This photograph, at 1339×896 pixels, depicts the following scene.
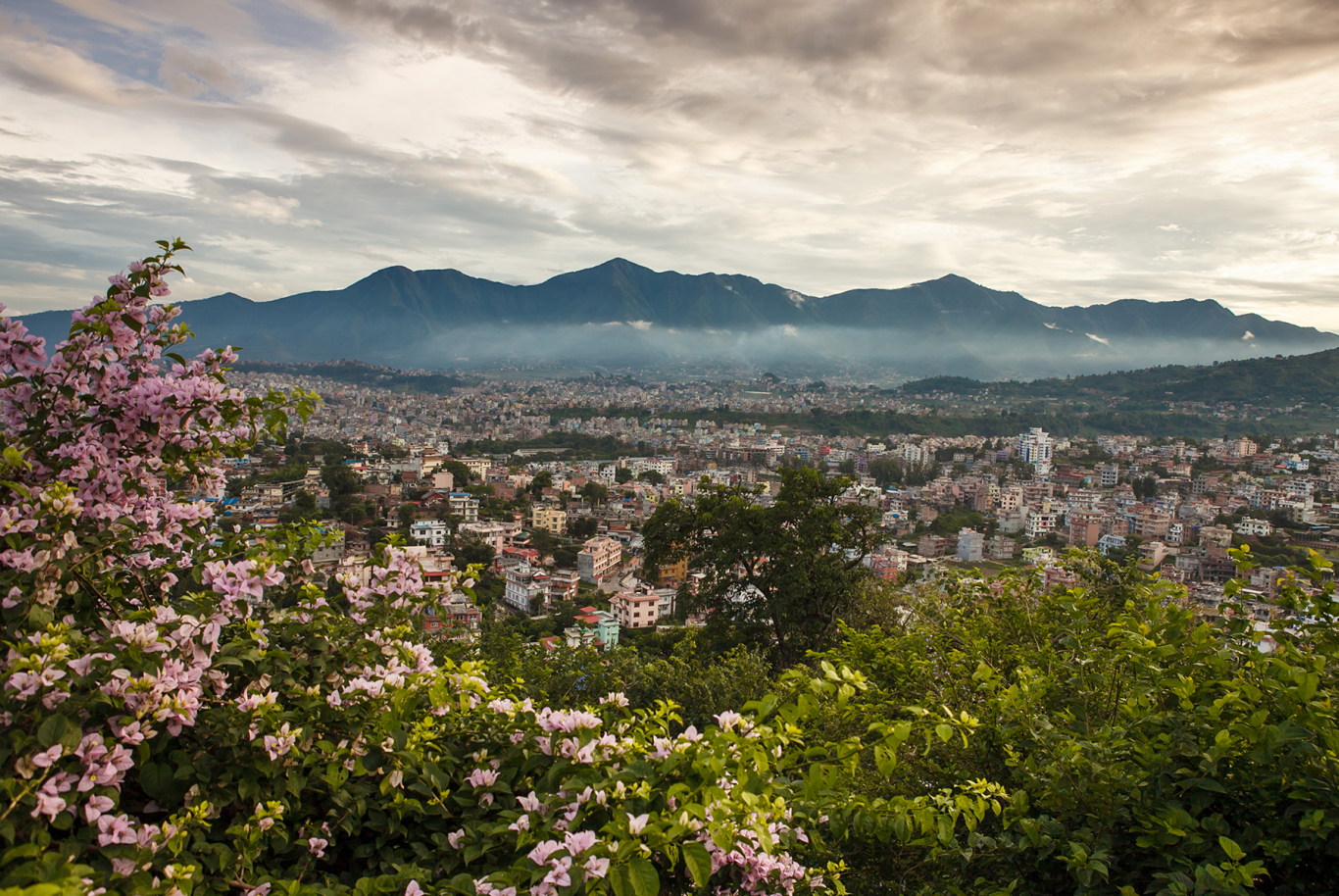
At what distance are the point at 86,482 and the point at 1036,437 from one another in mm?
62279

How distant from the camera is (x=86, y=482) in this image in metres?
1.66

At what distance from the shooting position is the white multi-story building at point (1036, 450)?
52.4m

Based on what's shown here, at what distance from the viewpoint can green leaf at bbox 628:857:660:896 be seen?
1.10 metres

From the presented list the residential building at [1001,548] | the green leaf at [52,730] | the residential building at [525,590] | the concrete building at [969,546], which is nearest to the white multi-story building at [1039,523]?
the residential building at [1001,548]

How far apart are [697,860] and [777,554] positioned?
22.7ft

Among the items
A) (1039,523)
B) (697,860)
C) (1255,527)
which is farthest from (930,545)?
(697,860)

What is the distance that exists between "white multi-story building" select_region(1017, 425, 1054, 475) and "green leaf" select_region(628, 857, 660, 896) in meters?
55.9

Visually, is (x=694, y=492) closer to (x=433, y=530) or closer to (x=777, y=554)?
(x=777, y=554)

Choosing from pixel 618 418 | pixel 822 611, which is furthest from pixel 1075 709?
pixel 618 418

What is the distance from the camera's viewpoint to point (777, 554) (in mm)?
7941

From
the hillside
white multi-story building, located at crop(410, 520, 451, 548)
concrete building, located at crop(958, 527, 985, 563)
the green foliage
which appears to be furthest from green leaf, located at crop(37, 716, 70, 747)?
the hillside

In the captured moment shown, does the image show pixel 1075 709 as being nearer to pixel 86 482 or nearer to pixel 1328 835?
pixel 1328 835

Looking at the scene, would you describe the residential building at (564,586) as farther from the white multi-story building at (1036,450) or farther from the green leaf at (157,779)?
the white multi-story building at (1036,450)

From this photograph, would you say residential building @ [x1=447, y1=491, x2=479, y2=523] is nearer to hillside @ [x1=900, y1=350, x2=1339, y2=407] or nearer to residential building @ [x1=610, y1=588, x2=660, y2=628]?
residential building @ [x1=610, y1=588, x2=660, y2=628]
